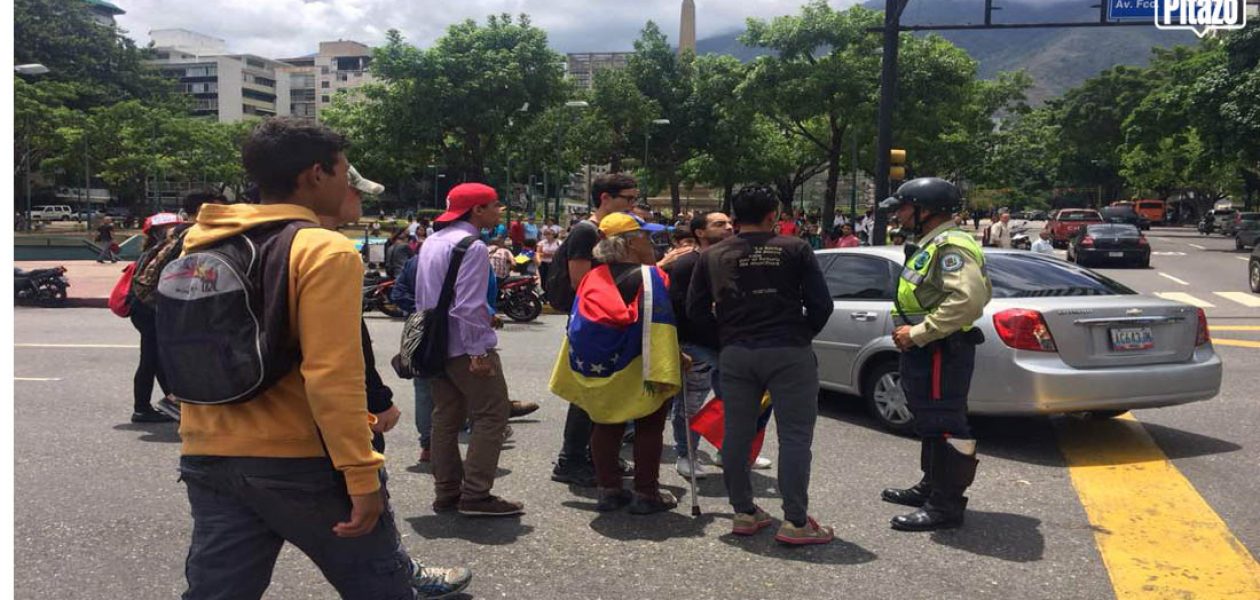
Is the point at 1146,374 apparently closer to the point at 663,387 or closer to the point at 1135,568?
the point at 1135,568

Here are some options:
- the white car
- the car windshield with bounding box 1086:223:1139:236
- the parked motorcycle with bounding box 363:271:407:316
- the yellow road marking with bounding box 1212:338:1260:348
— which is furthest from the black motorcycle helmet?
the white car

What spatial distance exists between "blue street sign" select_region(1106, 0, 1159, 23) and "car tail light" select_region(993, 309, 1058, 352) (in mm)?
12379

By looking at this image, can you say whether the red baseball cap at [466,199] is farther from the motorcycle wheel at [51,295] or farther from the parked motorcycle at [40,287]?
the motorcycle wheel at [51,295]

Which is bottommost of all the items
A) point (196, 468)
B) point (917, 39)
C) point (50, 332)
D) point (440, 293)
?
point (50, 332)

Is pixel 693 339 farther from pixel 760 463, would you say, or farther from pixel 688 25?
pixel 688 25

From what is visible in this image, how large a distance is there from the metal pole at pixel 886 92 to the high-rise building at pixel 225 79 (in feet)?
360

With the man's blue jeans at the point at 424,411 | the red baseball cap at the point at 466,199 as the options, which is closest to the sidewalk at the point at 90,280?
the man's blue jeans at the point at 424,411

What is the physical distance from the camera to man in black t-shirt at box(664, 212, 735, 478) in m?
4.98

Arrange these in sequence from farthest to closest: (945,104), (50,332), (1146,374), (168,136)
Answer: (168,136)
(945,104)
(50,332)
(1146,374)

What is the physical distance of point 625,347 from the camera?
190 inches

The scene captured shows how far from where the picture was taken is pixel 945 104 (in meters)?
32.3

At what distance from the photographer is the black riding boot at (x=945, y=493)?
4.75 meters

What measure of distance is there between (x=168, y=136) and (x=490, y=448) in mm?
59229

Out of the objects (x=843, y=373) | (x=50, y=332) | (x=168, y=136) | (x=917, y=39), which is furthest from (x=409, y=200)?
(x=843, y=373)
